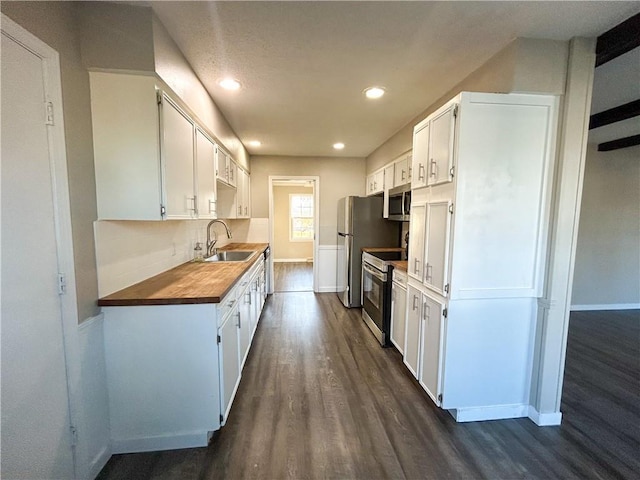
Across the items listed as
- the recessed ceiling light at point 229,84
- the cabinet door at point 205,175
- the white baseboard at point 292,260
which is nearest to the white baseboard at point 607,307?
the cabinet door at point 205,175

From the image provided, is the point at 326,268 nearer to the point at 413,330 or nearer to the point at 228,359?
the point at 413,330

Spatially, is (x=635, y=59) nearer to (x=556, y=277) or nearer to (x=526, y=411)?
(x=556, y=277)

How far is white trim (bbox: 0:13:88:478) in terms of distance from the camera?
1.21m

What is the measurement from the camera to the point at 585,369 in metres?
2.59

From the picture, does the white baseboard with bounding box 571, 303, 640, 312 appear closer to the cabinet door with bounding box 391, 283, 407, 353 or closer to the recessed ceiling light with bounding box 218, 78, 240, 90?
the cabinet door with bounding box 391, 283, 407, 353

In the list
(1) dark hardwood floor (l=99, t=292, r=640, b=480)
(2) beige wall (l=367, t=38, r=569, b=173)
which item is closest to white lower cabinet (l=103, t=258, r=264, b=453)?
(1) dark hardwood floor (l=99, t=292, r=640, b=480)

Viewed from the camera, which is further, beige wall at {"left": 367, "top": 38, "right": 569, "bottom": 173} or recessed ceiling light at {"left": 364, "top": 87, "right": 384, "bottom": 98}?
recessed ceiling light at {"left": 364, "top": 87, "right": 384, "bottom": 98}

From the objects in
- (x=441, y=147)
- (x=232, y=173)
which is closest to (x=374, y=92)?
(x=441, y=147)

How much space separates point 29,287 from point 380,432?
2.05m

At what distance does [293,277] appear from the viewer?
651 centimetres

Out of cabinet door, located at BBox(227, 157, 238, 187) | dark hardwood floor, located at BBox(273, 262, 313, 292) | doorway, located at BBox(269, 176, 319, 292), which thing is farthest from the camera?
doorway, located at BBox(269, 176, 319, 292)

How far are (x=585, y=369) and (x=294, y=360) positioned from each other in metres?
2.77

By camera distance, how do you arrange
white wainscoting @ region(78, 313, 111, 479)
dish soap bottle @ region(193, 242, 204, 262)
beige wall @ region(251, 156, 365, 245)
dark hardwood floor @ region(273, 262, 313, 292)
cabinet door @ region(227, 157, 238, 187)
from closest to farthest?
white wainscoting @ region(78, 313, 111, 479), dish soap bottle @ region(193, 242, 204, 262), cabinet door @ region(227, 157, 238, 187), beige wall @ region(251, 156, 365, 245), dark hardwood floor @ region(273, 262, 313, 292)

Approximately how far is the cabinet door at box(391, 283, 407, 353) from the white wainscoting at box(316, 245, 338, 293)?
2384 mm
